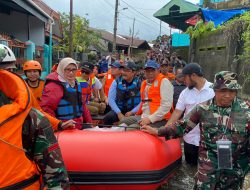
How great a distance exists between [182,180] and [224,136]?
195cm

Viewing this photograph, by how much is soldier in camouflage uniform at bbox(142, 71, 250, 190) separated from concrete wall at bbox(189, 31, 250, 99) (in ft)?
16.7

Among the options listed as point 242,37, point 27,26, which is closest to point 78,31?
point 27,26

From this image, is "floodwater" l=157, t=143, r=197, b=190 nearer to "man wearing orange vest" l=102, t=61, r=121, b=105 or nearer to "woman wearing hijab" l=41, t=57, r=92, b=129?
"woman wearing hijab" l=41, t=57, r=92, b=129

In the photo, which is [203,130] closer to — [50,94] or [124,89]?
[50,94]

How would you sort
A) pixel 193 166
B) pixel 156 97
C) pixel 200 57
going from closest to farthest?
pixel 156 97 → pixel 193 166 → pixel 200 57

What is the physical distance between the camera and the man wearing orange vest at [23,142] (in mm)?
1379

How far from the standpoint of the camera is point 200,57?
1274cm

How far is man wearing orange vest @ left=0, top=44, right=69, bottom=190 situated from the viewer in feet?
4.52

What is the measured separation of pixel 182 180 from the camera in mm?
4238

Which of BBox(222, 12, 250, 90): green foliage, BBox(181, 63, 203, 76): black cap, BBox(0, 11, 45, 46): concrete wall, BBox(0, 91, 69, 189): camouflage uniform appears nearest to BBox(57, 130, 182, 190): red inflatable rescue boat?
BBox(181, 63, 203, 76): black cap

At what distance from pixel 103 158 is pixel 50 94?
104 centimetres

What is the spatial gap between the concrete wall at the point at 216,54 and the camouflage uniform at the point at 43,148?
21.2ft

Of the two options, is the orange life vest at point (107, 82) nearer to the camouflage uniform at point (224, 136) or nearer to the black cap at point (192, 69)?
the black cap at point (192, 69)

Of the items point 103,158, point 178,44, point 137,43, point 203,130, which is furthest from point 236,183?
point 137,43
